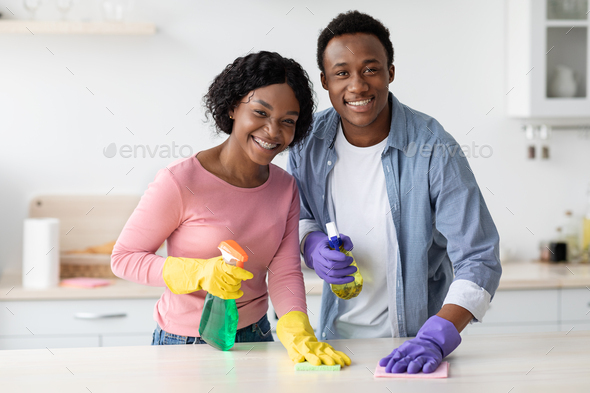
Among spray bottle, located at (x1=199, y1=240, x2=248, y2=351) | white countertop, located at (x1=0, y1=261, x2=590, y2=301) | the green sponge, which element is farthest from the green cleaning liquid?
white countertop, located at (x1=0, y1=261, x2=590, y2=301)

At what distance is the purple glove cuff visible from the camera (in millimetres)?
1048

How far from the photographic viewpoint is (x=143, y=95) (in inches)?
94.0

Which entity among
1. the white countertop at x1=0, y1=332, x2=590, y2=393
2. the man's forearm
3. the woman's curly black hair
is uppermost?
the woman's curly black hair

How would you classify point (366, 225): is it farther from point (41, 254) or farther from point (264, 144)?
point (41, 254)

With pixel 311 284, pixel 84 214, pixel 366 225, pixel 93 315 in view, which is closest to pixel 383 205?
pixel 366 225

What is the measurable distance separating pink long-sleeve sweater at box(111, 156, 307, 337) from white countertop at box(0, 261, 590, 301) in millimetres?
868

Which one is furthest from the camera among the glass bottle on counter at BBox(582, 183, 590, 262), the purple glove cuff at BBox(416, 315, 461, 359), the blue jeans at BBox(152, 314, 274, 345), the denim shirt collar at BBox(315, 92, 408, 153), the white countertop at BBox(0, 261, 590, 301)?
the glass bottle on counter at BBox(582, 183, 590, 262)

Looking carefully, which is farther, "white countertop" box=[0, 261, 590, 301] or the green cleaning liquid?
"white countertop" box=[0, 261, 590, 301]

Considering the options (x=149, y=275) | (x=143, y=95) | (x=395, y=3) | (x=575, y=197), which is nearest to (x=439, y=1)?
(x=395, y=3)

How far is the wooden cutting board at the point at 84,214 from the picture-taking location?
235cm

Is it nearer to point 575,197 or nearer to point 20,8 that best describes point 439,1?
point 575,197

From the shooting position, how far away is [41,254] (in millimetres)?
2105

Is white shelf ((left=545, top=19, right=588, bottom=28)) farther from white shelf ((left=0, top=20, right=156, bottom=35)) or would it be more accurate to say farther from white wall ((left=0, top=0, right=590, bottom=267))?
white shelf ((left=0, top=20, right=156, bottom=35))

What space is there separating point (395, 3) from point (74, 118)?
1.47 m
